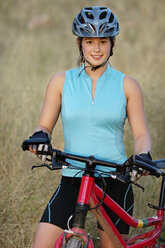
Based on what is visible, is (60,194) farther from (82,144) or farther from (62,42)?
(62,42)

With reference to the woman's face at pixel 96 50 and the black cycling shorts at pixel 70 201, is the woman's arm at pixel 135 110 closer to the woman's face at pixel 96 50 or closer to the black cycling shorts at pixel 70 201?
the woman's face at pixel 96 50

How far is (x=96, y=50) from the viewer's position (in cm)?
317

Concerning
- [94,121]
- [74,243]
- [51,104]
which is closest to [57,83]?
[51,104]

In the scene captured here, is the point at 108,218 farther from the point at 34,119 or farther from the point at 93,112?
the point at 34,119

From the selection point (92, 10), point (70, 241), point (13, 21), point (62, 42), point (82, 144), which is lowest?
point (70, 241)

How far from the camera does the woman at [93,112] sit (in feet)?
10.1

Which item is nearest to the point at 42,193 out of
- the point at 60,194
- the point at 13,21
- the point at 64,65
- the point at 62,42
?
the point at 60,194

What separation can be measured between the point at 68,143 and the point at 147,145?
52 centimetres

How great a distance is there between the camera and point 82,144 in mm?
3092

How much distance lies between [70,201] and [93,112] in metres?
0.59

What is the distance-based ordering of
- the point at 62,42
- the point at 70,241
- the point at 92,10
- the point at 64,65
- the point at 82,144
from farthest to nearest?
the point at 62,42
the point at 64,65
the point at 92,10
the point at 82,144
the point at 70,241

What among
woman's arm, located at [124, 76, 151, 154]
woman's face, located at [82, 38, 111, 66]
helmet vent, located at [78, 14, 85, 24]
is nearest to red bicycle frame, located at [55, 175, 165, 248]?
woman's arm, located at [124, 76, 151, 154]

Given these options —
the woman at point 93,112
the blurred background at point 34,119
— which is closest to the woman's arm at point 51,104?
the woman at point 93,112

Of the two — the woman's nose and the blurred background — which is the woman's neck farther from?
the blurred background
